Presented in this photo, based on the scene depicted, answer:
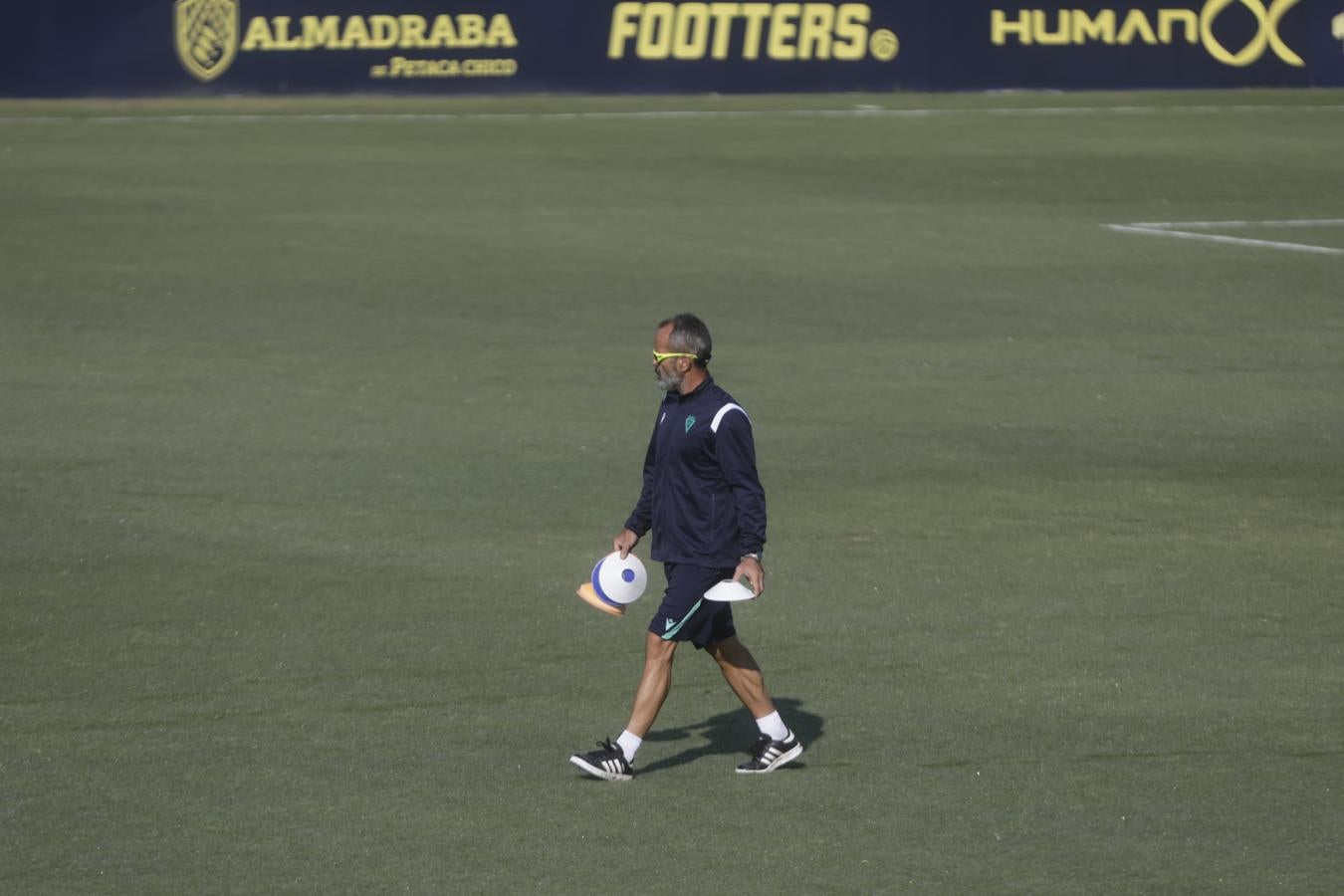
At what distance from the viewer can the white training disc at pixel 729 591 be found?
7816mm

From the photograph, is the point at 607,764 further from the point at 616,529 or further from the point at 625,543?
the point at 616,529

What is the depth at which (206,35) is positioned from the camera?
3941 cm

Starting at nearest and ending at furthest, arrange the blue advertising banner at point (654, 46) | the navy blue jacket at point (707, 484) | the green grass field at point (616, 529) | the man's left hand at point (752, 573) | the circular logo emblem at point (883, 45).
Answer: the green grass field at point (616, 529), the man's left hand at point (752, 573), the navy blue jacket at point (707, 484), the blue advertising banner at point (654, 46), the circular logo emblem at point (883, 45)

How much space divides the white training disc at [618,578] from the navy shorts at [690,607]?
215mm

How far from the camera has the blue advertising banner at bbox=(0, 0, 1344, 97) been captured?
39188 mm

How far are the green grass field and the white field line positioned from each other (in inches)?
362

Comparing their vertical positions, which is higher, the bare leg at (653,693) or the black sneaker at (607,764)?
the bare leg at (653,693)

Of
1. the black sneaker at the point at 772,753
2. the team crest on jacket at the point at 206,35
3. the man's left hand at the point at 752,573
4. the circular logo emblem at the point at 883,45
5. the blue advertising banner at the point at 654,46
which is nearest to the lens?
the man's left hand at the point at 752,573

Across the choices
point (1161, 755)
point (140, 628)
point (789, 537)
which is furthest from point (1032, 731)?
point (140, 628)

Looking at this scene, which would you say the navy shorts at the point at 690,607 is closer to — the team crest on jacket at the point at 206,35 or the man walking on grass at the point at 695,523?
the man walking on grass at the point at 695,523

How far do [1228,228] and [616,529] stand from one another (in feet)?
49.6

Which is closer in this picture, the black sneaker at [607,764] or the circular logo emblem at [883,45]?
the black sneaker at [607,764]

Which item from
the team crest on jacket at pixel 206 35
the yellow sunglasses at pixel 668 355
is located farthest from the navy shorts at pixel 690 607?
the team crest on jacket at pixel 206 35

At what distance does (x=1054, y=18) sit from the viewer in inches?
1647
